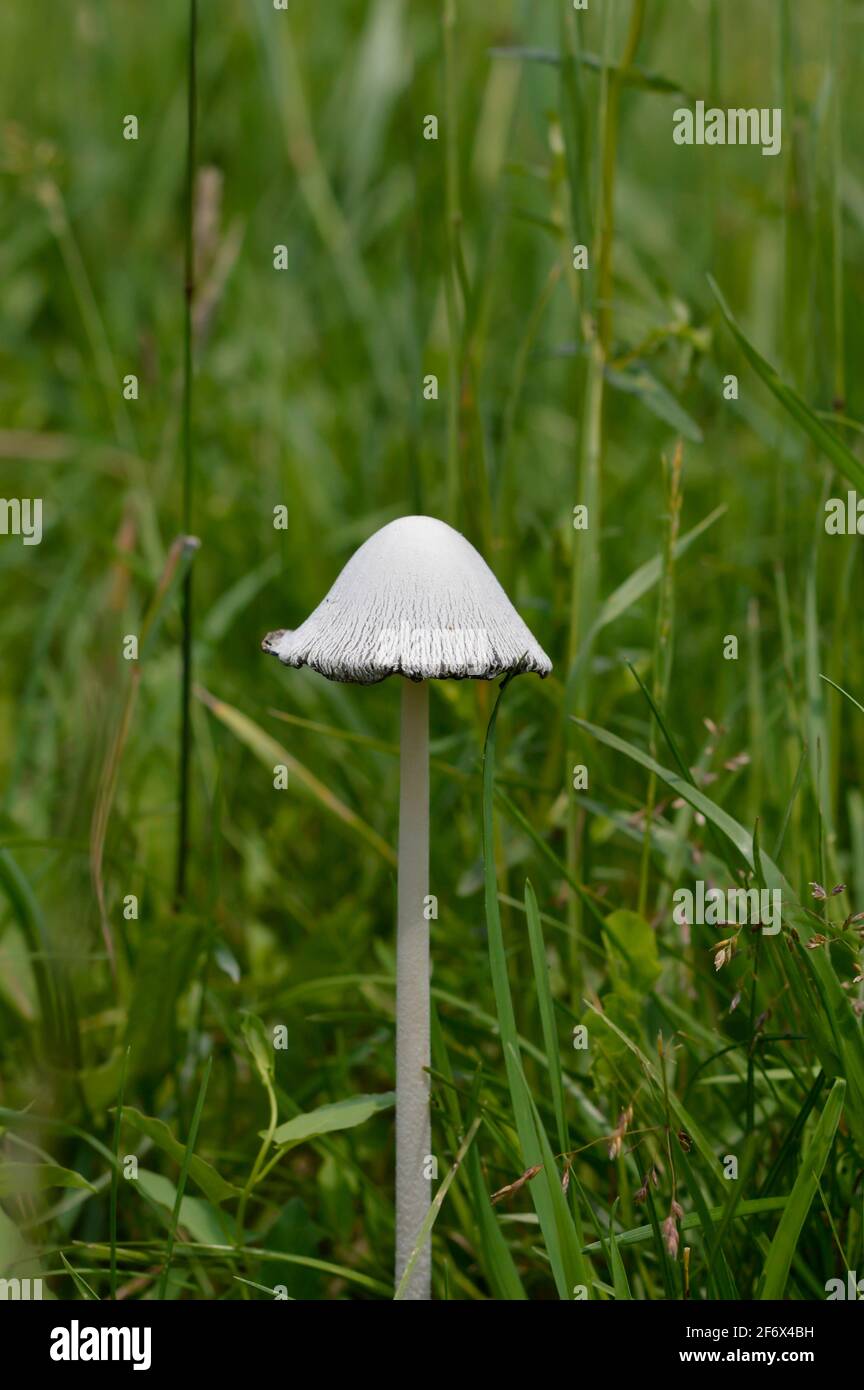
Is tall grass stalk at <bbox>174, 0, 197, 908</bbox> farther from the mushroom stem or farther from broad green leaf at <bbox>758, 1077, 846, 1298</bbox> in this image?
broad green leaf at <bbox>758, 1077, 846, 1298</bbox>

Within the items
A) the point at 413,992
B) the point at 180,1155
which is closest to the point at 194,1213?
the point at 180,1155

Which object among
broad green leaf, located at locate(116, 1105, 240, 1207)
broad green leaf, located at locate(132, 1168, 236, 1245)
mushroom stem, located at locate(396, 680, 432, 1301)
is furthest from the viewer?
broad green leaf, located at locate(132, 1168, 236, 1245)

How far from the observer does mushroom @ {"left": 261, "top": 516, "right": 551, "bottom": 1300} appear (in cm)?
142

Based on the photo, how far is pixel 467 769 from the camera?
2.53 meters

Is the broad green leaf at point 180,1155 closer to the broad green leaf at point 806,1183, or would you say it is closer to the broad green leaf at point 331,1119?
the broad green leaf at point 331,1119

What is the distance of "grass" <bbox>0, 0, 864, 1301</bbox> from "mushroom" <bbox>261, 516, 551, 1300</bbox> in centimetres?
7

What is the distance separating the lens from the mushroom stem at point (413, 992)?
154 centimetres

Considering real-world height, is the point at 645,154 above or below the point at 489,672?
above

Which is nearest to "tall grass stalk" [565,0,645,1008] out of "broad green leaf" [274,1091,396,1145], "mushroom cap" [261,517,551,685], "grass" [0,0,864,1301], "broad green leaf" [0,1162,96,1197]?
"grass" [0,0,864,1301]

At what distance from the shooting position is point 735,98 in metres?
4.36

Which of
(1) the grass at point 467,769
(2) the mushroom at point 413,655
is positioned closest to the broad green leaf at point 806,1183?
(1) the grass at point 467,769

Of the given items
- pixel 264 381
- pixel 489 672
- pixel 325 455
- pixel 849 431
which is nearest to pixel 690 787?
pixel 489 672

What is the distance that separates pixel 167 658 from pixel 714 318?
1457 mm
